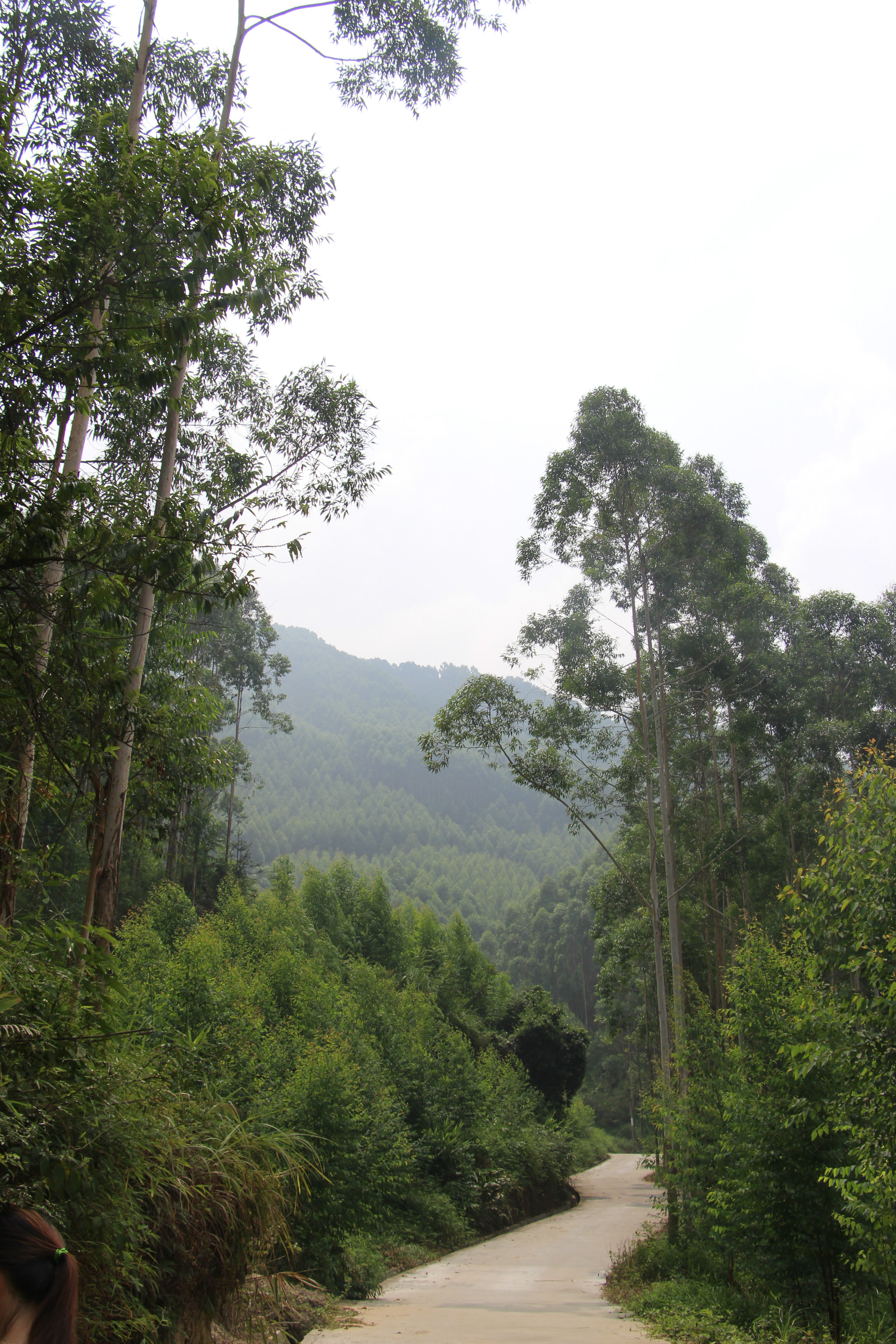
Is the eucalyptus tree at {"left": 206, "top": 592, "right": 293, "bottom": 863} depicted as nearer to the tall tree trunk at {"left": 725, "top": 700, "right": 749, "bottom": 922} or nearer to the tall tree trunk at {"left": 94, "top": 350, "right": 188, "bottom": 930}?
the tall tree trunk at {"left": 725, "top": 700, "right": 749, "bottom": 922}

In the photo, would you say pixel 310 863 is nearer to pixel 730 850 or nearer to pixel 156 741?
pixel 730 850

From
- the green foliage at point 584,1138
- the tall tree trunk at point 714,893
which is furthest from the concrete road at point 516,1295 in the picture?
the green foliage at point 584,1138

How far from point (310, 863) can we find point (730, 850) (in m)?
16.1

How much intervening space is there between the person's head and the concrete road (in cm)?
845

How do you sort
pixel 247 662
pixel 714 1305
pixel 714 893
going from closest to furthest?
pixel 714 1305 < pixel 714 893 < pixel 247 662

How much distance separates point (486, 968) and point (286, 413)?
27.7m

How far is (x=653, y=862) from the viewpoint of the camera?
54.8 feet

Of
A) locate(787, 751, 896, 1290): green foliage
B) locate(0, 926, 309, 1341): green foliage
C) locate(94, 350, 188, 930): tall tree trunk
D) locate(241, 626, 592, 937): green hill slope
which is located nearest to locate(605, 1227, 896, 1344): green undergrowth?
locate(787, 751, 896, 1290): green foliage

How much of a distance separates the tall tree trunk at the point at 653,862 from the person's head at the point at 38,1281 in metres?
14.9

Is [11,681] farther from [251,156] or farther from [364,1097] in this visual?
[364,1097]

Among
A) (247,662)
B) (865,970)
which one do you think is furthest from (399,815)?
(865,970)

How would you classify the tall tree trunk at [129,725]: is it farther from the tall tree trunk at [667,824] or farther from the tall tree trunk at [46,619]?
the tall tree trunk at [667,824]

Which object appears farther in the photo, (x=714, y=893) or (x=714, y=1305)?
(x=714, y=893)

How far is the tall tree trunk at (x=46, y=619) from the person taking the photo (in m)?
4.24
